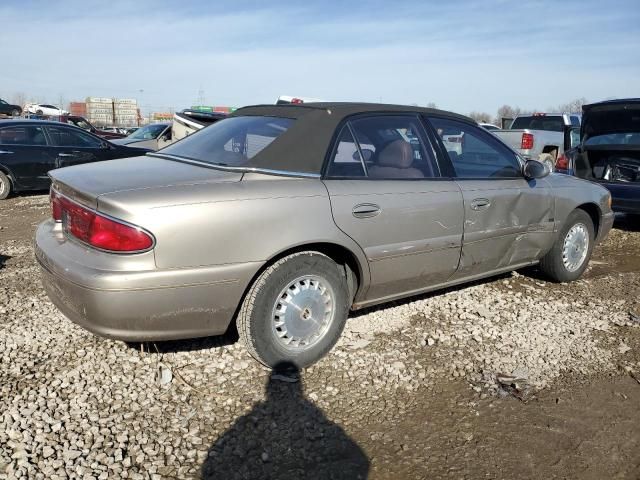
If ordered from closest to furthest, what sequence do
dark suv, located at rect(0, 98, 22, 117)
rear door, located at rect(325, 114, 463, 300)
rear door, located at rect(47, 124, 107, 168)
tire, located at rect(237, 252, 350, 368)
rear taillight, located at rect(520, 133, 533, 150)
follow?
tire, located at rect(237, 252, 350, 368) < rear door, located at rect(325, 114, 463, 300) < rear door, located at rect(47, 124, 107, 168) < rear taillight, located at rect(520, 133, 533, 150) < dark suv, located at rect(0, 98, 22, 117)

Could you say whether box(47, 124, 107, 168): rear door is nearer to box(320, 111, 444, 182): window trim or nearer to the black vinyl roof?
the black vinyl roof

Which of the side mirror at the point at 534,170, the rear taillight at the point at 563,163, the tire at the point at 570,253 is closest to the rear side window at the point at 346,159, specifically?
the side mirror at the point at 534,170

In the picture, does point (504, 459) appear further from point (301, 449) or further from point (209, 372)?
→ point (209, 372)

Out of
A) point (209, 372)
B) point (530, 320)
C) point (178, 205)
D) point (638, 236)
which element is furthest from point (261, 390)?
point (638, 236)

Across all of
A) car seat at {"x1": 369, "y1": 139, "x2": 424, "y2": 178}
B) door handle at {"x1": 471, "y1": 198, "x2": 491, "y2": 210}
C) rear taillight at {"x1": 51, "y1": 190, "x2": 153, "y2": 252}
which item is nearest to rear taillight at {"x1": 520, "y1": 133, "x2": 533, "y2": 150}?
door handle at {"x1": 471, "y1": 198, "x2": 491, "y2": 210}

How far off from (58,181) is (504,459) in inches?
113

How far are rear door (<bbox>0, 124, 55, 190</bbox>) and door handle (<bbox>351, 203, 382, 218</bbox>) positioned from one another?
26.7ft

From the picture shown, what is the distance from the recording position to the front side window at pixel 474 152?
13.3 feet

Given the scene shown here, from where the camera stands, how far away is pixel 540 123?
46.8ft

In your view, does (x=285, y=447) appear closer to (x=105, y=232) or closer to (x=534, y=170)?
(x=105, y=232)

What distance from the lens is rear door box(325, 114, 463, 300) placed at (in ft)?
11.0

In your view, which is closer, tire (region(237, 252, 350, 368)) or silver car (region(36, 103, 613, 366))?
silver car (region(36, 103, 613, 366))

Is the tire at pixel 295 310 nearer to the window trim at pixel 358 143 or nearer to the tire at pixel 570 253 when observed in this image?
the window trim at pixel 358 143

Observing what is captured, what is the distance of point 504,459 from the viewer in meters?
2.54
